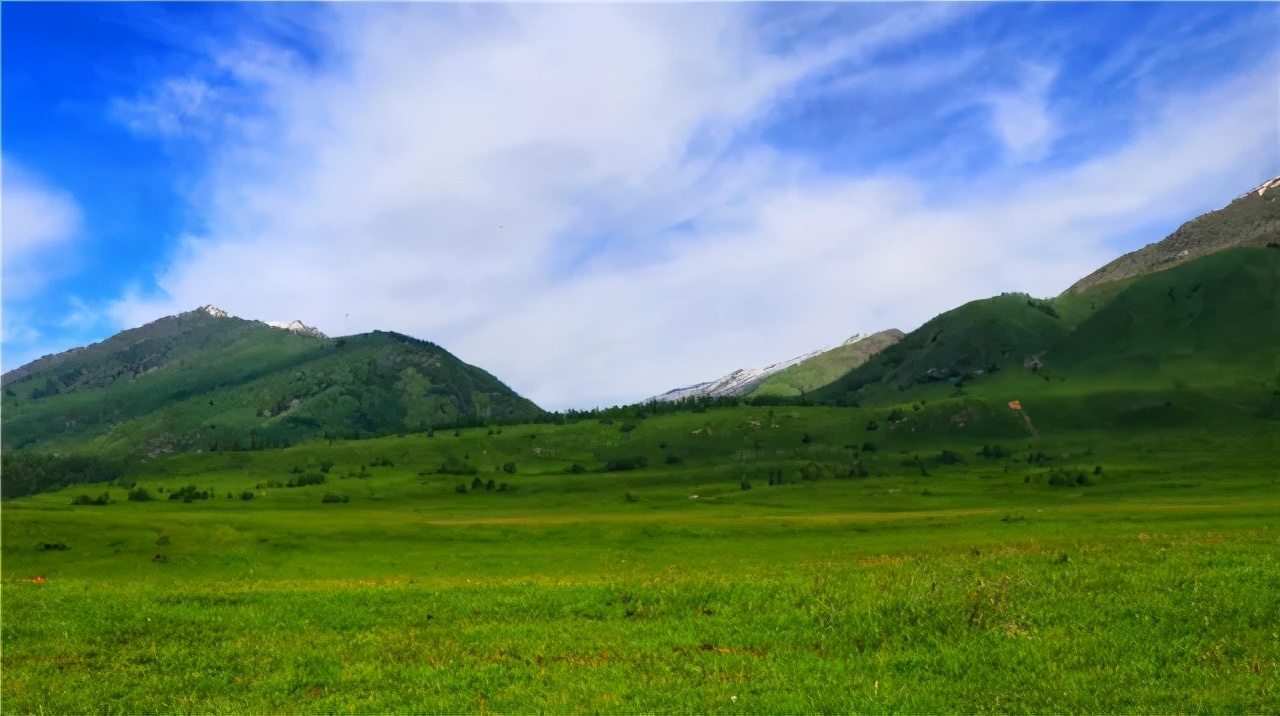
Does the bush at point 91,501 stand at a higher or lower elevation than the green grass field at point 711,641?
higher

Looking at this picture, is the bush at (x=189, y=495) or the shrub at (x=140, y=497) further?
the shrub at (x=140, y=497)

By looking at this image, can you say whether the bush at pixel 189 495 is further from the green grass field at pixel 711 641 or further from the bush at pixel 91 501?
the green grass field at pixel 711 641

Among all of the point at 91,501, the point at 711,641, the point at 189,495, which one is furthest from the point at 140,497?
the point at 711,641

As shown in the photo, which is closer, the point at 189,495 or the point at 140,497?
the point at 189,495

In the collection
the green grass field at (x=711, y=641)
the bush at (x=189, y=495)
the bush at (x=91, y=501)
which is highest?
the bush at (x=91, y=501)

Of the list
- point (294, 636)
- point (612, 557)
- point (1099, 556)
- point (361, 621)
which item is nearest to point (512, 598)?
point (361, 621)

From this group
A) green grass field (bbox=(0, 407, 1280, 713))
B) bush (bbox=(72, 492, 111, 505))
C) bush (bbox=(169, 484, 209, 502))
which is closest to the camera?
green grass field (bbox=(0, 407, 1280, 713))

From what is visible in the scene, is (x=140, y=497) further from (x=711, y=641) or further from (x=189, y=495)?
(x=711, y=641)

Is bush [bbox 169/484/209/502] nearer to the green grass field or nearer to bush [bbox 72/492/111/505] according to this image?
bush [bbox 72/492/111/505]

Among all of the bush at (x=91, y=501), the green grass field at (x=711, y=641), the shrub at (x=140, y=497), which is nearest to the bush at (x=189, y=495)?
the shrub at (x=140, y=497)

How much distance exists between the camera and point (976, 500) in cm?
13325

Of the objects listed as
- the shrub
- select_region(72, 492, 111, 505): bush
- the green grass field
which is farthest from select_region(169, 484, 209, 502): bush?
the green grass field

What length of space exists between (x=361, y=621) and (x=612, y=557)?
150 ft

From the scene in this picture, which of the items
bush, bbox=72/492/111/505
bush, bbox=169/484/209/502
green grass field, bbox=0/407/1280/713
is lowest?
green grass field, bbox=0/407/1280/713
